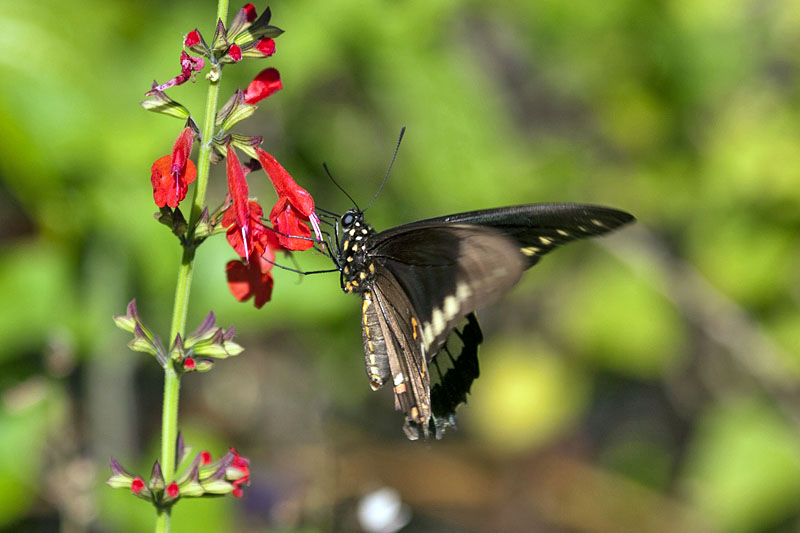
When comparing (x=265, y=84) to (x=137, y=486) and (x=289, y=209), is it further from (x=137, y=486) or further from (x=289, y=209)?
(x=137, y=486)

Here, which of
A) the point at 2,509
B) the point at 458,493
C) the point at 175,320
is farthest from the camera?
the point at 458,493

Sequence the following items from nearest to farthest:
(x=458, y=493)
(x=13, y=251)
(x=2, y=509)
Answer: (x=2, y=509), (x=13, y=251), (x=458, y=493)

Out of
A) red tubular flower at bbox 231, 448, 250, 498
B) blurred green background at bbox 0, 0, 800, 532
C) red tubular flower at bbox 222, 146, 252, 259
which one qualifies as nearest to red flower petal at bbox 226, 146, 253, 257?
red tubular flower at bbox 222, 146, 252, 259

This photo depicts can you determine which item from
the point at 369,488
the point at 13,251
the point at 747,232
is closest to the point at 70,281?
the point at 13,251

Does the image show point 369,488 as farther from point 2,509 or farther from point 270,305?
point 2,509

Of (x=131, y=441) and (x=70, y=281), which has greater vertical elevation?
(x=70, y=281)

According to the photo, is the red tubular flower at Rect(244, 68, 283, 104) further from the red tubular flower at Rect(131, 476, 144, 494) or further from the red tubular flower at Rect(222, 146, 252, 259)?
the red tubular flower at Rect(131, 476, 144, 494)

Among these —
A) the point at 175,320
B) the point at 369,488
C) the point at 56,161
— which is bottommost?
the point at 369,488
